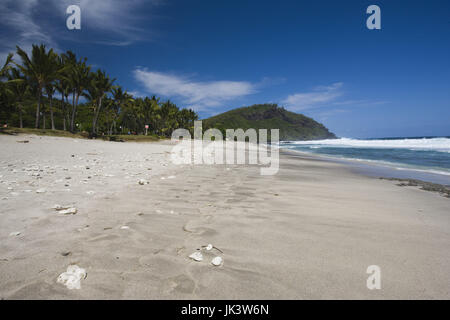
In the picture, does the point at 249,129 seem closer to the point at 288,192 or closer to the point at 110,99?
the point at 110,99

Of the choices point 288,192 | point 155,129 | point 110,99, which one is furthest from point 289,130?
point 288,192

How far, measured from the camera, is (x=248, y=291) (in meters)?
1.64

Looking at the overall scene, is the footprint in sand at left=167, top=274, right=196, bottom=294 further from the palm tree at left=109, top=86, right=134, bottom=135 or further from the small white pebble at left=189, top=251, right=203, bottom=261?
the palm tree at left=109, top=86, right=134, bottom=135

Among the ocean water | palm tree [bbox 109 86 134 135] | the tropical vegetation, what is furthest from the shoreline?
palm tree [bbox 109 86 134 135]

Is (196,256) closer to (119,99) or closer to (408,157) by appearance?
(408,157)

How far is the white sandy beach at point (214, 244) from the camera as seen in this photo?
Answer: 5.43ft

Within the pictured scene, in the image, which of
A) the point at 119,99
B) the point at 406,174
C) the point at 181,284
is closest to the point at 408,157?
the point at 406,174

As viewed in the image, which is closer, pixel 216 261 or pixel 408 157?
pixel 216 261

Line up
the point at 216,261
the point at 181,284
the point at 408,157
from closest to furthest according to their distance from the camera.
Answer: the point at 181,284
the point at 216,261
the point at 408,157

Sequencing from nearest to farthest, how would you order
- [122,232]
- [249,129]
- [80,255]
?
[80,255]
[122,232]
[249,129]

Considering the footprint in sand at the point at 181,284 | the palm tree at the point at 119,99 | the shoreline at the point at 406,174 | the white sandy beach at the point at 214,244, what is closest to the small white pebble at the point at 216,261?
the white sandy beach at the point at 214,244

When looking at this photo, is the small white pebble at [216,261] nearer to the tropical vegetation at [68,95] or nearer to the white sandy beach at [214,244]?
the white sandy beach at [214,244]

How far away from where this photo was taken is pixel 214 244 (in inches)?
93.8
